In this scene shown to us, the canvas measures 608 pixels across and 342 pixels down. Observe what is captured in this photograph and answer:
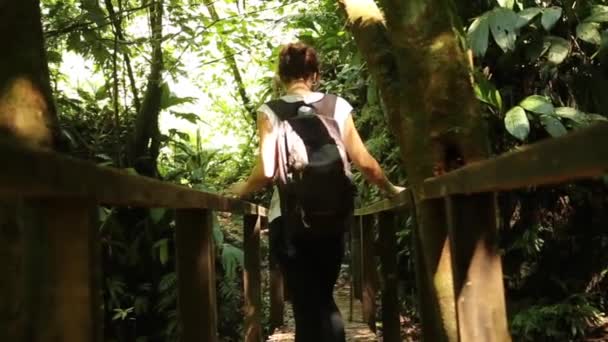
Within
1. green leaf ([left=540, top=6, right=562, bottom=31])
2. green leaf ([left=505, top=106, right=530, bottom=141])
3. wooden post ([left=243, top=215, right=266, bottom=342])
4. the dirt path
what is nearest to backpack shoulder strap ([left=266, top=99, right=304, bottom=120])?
green leaf ([left=505, top=106, right=530, bottom=141])

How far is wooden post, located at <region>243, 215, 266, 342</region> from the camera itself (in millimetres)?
4035

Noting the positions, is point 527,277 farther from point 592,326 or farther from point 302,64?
point 302,64

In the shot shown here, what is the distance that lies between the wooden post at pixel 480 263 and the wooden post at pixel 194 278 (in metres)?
0.86

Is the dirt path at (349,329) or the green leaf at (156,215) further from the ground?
the green leaf at (156,215)

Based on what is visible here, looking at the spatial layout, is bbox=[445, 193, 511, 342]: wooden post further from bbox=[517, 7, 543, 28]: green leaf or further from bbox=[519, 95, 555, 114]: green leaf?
bbox=[517, 7, 543, 28]: green leaf

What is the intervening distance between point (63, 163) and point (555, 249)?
11.7 feet

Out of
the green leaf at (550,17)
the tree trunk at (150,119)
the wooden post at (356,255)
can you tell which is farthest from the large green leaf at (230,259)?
the green leaf at (550,17)

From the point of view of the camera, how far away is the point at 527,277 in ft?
13.2

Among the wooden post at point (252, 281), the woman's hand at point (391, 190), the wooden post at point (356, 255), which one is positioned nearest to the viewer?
the woman's hand at point (391, 190)

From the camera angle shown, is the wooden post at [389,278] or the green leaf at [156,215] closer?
the wooden post at [389,278]

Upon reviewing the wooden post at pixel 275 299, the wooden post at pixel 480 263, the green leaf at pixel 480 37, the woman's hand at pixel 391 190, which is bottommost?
the wooden post at pixel 275 299

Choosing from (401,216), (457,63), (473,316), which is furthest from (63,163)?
(401,216)

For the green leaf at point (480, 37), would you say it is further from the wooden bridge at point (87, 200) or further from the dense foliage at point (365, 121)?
the wooden bridge at point (87, 200)

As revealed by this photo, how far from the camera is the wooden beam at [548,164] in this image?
0.76 m
